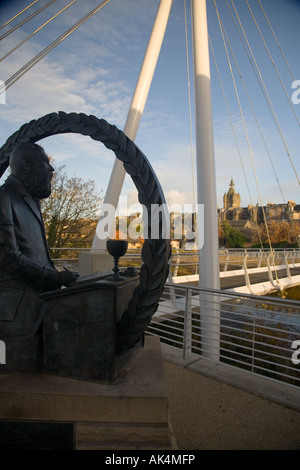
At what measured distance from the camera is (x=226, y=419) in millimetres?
2654

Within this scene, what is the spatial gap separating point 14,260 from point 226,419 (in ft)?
7.43

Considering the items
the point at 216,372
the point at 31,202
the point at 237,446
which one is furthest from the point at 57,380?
the point at 216,372

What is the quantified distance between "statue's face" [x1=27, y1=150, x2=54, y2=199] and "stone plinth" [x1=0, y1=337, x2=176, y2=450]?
139cm

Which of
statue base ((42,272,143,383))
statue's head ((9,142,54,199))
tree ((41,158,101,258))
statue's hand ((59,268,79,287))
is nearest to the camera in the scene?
statue base ((42,272,143,383))

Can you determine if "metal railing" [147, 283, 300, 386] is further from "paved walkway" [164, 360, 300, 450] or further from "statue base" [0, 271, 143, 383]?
"statue base" [0, 271, 143, 383]

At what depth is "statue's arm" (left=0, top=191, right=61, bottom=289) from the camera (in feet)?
6.44

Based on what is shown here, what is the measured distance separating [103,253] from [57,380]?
210 inches

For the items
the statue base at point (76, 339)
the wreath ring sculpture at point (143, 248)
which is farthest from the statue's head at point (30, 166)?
the statue base at point (76, 339)

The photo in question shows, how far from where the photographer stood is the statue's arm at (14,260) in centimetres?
196

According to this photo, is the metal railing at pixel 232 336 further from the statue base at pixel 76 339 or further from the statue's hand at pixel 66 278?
the statue's hand at pixel 66 278

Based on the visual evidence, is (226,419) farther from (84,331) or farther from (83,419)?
(84,331)

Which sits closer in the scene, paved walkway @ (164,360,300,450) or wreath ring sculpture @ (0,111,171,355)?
wreath ring sculpture @ (0,111,171,355)

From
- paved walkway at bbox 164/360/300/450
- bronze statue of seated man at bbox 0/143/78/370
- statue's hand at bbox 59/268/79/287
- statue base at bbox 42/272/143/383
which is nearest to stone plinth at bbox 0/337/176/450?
statue base at bbox 42/272/143/383

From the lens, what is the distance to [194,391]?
10.4 feet
